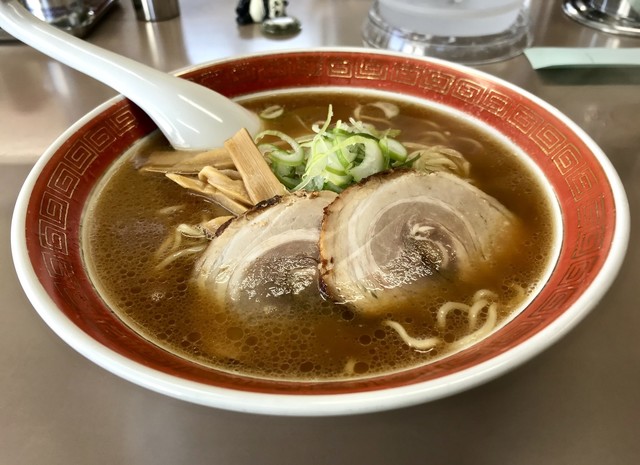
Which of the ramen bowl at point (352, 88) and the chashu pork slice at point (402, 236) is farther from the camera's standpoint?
the chashu pork slice at point (402, 236)

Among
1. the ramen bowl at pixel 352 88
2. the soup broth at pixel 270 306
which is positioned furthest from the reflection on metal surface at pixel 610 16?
the soup broth at pixel 270 306

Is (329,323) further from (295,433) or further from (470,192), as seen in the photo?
(470,192)

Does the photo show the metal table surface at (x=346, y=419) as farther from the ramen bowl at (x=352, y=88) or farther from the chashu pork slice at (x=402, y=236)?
the chashu pork slice at (x=402, y=236)

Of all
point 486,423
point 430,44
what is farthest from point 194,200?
point 430,44

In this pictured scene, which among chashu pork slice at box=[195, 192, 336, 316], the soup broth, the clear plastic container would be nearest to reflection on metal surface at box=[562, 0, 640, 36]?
the clear plastic container

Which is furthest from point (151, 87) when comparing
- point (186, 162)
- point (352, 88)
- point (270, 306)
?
point (270, 306)

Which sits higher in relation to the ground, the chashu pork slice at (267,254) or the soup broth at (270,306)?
the chashu pork slice at (267,254)
